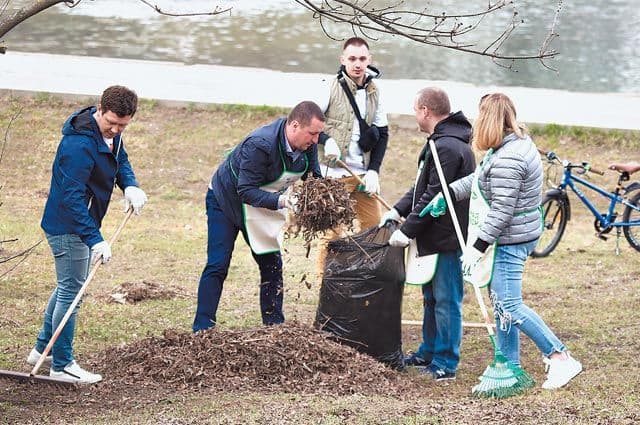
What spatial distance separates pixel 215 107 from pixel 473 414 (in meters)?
7.99

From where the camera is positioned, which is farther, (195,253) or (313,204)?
(195,253)

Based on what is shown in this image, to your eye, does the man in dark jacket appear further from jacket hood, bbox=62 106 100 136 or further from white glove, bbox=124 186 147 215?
jacket hood, bbox=62 106 100 136

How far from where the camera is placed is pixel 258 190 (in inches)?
241

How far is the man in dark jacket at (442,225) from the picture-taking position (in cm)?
614

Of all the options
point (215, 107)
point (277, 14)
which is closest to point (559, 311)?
point (215, 107)

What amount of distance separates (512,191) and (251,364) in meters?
1.70

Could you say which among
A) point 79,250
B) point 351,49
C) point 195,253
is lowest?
point 195,253

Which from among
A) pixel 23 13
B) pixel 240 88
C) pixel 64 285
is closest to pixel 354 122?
pixel 64 285

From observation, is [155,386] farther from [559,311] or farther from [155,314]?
[559,311]

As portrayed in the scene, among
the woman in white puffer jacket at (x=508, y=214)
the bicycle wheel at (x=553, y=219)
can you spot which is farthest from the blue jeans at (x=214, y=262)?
the bicycle wheel at (x=553, y=219)

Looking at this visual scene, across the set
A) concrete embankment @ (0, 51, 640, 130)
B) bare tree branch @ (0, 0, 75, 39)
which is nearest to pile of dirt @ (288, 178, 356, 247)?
bare tree branch @ (0, 0, 75, 39)

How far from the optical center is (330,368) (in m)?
5.89

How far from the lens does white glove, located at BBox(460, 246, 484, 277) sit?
573 centimetres

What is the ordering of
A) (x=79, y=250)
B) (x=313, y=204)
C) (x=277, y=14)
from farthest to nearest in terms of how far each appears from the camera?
1. (x=277, y=14)
2. (x=313, y=204)
3. (x=79, y=250)
